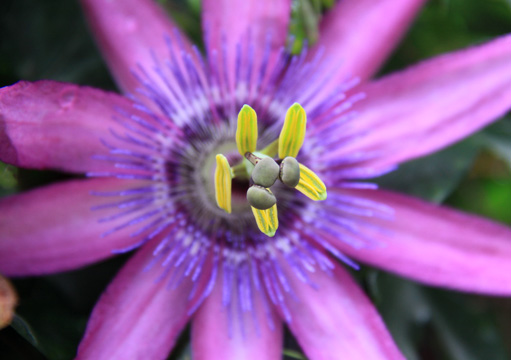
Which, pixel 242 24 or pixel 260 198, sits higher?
pixel 242 24

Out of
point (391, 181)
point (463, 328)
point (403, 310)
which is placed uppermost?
point (391, 181)

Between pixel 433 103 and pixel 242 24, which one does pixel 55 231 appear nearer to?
pixel 242 24

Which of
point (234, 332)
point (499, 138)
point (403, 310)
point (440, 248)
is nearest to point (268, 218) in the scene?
→ point (234, 332)

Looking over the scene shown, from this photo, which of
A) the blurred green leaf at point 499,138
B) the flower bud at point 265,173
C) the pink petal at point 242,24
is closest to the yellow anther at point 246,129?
the flower bud at point 265,173

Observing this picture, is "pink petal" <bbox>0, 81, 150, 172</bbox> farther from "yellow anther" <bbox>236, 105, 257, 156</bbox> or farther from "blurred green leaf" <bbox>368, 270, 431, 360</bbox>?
"blurred green leaf" <bbox>368, 270, 431, 360</bbox>

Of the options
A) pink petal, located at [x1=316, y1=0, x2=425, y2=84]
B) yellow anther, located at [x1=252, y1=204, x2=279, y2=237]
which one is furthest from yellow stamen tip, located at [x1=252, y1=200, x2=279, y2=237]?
pink petal, located at [x1=316, y1=0, x2=425, y2=84]

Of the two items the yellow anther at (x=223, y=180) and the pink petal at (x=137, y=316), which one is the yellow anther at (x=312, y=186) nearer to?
the yellow anther at (x=223, y=180)

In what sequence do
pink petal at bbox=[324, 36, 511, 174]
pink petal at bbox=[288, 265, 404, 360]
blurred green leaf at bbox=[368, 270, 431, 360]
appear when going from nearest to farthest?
pink petal at bbox=[288, 265, 404, 360], pink petal at bbox=[324, 36, 511, 174], blurred green leaf at bbox=[368, 270, 431, 360]
